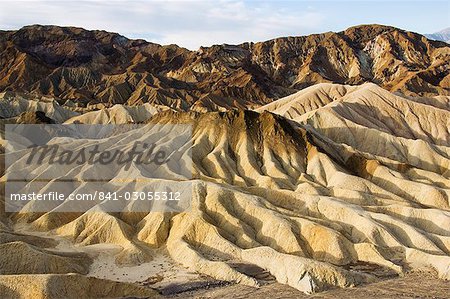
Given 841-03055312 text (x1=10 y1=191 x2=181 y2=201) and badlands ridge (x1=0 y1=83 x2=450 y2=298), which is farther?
841-03055312 text (x1=10 y1=191 x2=181 y2=201)

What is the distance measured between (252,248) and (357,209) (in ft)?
56.2

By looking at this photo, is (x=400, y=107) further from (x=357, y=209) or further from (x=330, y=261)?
(x=330, y=261)

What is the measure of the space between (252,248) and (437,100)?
383ft

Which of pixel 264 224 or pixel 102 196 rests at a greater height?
pixel 264 224

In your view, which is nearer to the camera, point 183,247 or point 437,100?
point 183,247

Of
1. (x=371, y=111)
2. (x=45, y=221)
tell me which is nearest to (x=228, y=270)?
(x=45, y=221)

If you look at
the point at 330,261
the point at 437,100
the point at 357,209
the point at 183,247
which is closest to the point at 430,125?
the point at 437,100

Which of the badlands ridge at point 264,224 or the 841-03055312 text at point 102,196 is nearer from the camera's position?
the badlands ridge at point 264,224

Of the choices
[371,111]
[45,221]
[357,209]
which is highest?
[371,111]

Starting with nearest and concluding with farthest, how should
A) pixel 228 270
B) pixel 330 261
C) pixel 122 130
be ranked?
1. pixel 228 270
2. pixel 330 261
3. pixel 122 130

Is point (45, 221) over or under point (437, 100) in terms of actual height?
under

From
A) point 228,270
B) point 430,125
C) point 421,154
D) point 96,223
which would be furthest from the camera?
point 430,125

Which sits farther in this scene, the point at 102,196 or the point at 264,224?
the point at 102,196

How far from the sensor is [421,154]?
102m
